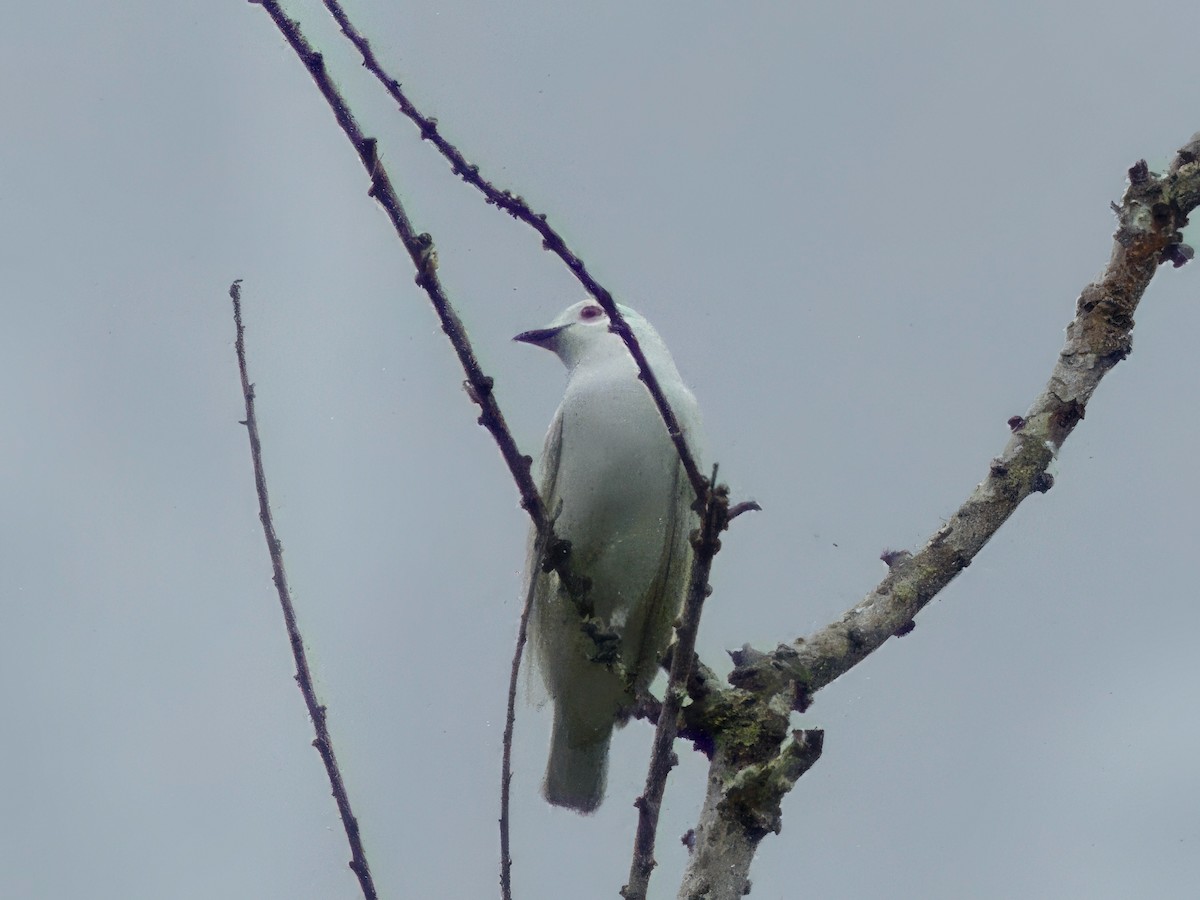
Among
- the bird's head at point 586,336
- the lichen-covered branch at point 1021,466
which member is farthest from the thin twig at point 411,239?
the bird's head at point 586,336

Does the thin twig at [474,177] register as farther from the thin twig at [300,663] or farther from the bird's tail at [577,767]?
the bird's tail at [577,767]

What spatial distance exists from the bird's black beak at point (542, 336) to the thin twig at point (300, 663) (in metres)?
2.49

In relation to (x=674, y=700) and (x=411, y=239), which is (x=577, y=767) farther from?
(x=411, y=239)

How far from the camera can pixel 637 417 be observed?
16.1ft

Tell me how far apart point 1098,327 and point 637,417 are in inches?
67.9

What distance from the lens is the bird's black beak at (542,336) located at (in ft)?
18.7

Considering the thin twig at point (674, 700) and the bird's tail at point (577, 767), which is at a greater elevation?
the bird's tail at point (577, 767)

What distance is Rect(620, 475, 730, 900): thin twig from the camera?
8.70ft

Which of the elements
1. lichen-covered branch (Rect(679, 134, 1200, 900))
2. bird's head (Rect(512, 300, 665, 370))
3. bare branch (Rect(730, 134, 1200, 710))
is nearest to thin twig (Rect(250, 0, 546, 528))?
lichen-covered branch (Rect(679, 134, 1200, 900))

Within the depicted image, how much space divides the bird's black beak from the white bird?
0.43 metres

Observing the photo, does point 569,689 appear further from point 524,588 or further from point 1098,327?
point 1098,327

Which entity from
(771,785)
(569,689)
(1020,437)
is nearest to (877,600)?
(1020,437)

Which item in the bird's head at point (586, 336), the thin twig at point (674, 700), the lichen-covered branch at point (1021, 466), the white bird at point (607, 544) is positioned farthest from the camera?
the bird's head at point (586, 336)

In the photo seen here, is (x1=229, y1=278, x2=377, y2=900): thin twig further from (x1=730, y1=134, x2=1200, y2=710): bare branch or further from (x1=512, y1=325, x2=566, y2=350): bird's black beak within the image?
(x1=512, y1=325, x2=566, y2=350): bird's black beak
